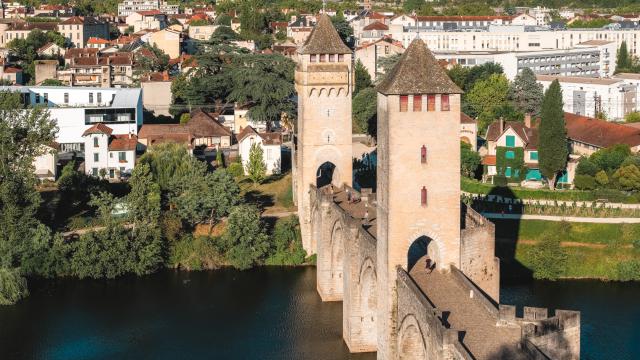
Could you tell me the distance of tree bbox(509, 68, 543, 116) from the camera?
85.1 metres

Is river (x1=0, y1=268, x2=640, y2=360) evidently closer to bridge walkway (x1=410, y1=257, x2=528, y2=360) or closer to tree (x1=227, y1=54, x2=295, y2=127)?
bridge walkway (x1=410, y1=257, x2=528, y2=360)

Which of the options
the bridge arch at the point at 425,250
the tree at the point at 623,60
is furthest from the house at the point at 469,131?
the tree at the point at 623,60

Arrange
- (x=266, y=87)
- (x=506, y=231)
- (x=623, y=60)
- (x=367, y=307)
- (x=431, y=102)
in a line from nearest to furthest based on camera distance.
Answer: (x=431, y=102), (x=367, y=307), (x=506, y=231), (x=266, y=87), (x=623, y=60)

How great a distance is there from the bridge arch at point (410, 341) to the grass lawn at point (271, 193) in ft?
84.5

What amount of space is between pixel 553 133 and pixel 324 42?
16.1 meters

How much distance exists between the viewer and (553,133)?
5912cm

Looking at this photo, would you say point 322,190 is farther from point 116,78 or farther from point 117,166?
Answer: point 116,78

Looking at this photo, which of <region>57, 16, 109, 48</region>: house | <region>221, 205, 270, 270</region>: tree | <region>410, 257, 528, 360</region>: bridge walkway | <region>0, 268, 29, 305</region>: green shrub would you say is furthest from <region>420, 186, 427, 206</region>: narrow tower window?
<region>57, 16, 109, 48</region>: house

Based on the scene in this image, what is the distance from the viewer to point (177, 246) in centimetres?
5272

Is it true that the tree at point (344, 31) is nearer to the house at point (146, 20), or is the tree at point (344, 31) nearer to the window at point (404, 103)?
the house at point (146, 20)

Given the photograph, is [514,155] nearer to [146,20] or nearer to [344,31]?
[344,31]

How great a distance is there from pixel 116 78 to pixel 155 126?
27.4m

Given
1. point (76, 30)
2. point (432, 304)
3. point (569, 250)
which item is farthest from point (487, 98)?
point (76, 30)

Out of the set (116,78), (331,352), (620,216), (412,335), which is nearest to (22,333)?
(331,352)
